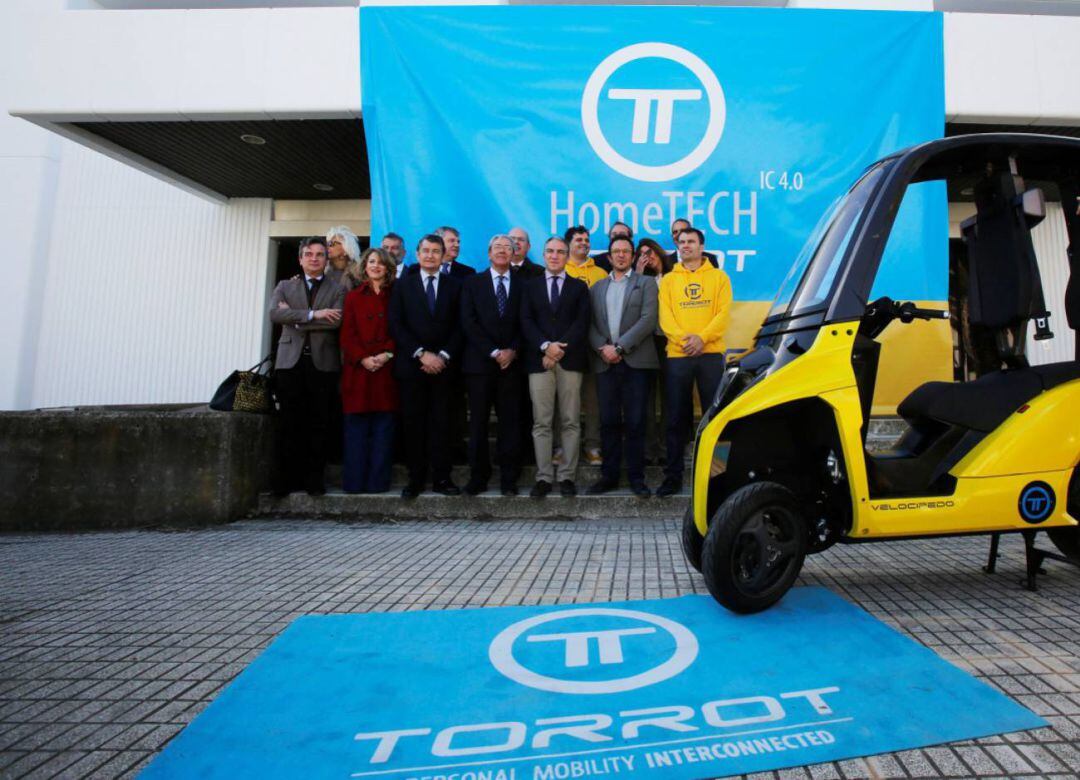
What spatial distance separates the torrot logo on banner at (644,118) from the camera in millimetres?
5680

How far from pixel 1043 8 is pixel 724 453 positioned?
1113 cm

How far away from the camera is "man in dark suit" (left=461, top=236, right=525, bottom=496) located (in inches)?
194

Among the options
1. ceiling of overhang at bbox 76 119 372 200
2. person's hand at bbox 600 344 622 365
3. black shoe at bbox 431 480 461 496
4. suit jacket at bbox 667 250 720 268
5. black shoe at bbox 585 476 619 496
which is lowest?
black shoe at bbox 431 480 461 496

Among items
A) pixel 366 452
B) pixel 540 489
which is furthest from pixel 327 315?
pixel 540 489

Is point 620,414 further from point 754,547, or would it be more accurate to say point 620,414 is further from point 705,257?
point 754,547

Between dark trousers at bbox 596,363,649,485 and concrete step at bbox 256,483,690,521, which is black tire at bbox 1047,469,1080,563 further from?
dark trousers at bbox 596,363,649,485

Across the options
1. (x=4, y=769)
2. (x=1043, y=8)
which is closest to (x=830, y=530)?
(x=4, y=769)

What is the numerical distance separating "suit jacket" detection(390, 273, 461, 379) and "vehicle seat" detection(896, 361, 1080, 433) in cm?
346

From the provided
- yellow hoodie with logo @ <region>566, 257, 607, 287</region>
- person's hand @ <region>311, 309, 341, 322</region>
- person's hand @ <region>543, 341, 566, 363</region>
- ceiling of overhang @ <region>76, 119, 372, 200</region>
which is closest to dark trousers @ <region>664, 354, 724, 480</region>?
person's hand @ <region>543, 341, 566, 363</region>

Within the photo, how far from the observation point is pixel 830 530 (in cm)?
251

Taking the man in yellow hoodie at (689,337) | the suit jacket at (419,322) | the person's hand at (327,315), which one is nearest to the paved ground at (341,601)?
the man in yellow hoodie at (689,337)

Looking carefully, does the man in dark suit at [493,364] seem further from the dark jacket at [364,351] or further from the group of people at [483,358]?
the dark jacket at [364,351]

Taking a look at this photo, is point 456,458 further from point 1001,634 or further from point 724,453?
point 1001,634

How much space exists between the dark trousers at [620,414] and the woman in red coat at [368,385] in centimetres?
177
